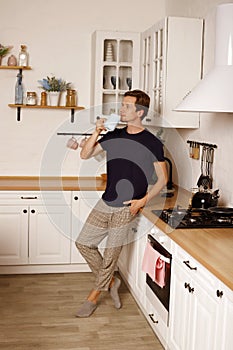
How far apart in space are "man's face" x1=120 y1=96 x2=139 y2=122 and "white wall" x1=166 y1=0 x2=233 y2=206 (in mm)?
598

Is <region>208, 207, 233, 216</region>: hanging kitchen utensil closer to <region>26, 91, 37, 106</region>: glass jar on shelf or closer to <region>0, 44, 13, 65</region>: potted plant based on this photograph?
<region>26, 91, 37, 106</region>: glass jar on shelf

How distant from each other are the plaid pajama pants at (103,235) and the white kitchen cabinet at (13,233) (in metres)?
0.92

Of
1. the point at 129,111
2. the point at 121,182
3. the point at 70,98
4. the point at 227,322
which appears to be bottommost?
the point at 227,322

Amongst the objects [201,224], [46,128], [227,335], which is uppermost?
[46,128]

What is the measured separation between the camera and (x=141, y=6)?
17.2ft

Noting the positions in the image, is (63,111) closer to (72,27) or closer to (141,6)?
(72,27)

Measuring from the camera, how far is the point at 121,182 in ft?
12.5

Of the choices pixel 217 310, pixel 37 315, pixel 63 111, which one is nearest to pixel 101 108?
pixel 63 111

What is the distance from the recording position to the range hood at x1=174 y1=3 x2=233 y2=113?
312cm

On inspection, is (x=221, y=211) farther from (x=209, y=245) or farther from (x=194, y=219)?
(x=209, y=245)

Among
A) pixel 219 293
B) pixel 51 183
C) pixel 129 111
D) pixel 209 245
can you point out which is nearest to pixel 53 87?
pixel 51 183

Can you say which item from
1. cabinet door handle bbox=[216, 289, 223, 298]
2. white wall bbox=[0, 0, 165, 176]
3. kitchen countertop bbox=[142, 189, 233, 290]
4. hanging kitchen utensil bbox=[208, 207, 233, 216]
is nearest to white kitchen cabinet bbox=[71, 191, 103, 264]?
white wall bbox=[0, 0, 165, 176]

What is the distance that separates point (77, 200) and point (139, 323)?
4.56ft

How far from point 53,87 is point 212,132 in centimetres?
174
